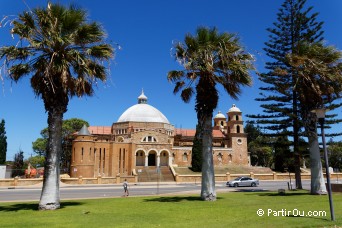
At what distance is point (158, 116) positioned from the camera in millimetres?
65125

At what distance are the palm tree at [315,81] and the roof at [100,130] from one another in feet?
174

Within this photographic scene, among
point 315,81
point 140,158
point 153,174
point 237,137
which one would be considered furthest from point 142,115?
point 315,81

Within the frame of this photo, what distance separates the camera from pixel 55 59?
Answer: 42.6ft

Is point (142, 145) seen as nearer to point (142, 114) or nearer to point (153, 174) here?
point (153, 174)

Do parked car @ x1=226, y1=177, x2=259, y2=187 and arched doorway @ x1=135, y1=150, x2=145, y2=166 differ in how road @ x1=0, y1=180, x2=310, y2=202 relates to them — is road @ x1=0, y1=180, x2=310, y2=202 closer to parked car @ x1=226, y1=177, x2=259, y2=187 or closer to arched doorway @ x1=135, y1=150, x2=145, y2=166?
parked car @ x1=226, y1=177, x2=259, y2=187

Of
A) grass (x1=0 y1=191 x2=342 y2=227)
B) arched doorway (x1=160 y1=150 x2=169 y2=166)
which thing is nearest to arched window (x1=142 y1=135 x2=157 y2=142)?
arched doorway (x1=160 y1=150 x2=169 y2=166)

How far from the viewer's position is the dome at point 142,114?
62969 millimetres

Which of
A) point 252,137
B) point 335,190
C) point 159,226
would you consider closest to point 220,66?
point 159,226

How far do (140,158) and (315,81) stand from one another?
42076mm

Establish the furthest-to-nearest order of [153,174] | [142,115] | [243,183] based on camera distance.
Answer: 1. [142,115]
2. [153,174]
3. [243,183]

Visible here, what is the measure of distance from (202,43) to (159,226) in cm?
912

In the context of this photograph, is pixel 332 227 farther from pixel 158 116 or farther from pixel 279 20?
pixel 158 116

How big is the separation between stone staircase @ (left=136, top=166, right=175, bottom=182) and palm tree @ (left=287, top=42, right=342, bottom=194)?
2592 centimetres

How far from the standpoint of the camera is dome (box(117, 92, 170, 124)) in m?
63.0
